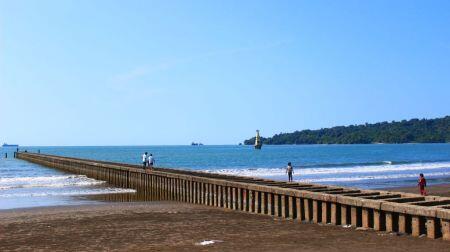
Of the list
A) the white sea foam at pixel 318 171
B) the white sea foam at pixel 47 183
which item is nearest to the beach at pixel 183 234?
the white sea foam at pixel 47 183

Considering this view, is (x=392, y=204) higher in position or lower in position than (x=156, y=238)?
higher

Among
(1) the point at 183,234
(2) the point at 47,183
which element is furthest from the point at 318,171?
(1) the point at 183,234

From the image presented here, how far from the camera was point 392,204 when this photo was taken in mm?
14531

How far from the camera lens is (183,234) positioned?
50.3 ft

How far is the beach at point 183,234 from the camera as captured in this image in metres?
13.0

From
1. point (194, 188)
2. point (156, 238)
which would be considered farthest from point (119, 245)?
point (194, 188)

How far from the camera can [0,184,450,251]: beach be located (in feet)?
42.5

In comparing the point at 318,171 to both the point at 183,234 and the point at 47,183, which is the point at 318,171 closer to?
the point at 47,183

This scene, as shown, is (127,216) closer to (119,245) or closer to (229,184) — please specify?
(229,184)

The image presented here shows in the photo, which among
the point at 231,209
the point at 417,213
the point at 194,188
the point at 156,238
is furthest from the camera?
the point at 194,188

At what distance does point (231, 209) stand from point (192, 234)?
6.94 metres

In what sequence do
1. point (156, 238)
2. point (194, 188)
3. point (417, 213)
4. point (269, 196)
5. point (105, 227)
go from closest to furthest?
1. point (417, 213)
2. point (156, 238)
3. point (105, 227)
4. point (269, 196)
5. point (194, 188)

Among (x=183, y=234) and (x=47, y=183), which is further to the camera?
(x=47, y=183)

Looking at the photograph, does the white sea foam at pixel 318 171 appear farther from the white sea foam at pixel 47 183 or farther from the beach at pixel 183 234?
the beach at pixel 183 234
